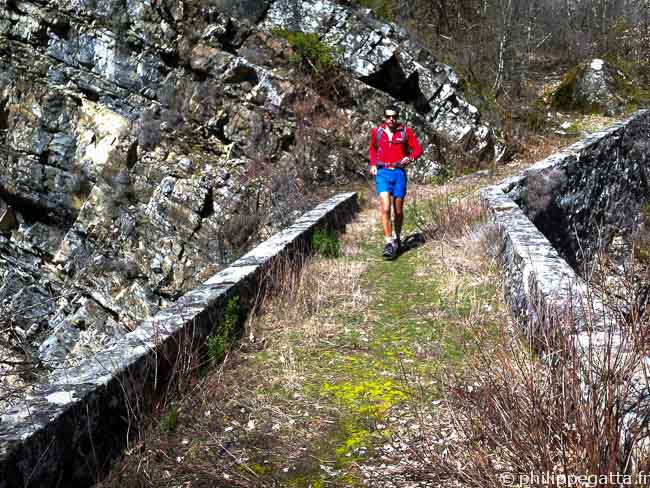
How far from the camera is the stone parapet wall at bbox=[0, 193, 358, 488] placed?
8.16ft

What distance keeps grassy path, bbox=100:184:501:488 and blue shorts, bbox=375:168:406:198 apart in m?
1.46

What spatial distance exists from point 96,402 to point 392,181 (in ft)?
15.9

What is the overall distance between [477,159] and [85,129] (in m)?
9.65

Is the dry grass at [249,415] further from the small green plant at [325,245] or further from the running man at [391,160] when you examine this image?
the running man at [391,160]

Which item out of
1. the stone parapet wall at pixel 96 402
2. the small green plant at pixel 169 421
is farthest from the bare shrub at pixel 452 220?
the small green plant at pixel 169 421

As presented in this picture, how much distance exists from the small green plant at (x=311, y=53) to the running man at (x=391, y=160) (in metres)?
7.60

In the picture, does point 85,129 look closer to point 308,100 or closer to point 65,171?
point 65,171

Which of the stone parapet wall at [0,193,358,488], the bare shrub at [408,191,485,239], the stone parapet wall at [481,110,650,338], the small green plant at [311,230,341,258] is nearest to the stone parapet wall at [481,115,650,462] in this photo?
the stone parapet wall at [481,110,650,338]

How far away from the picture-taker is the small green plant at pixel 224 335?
391 centimetres

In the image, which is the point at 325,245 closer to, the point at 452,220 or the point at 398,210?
the point at 398,210

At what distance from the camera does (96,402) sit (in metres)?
2.91

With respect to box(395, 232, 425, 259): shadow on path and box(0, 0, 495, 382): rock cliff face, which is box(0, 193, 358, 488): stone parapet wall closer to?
box(395, 232, 425, 259): shadow on path

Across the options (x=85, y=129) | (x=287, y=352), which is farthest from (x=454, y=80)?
(x=287, y=352)

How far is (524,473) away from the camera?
2.09 m
